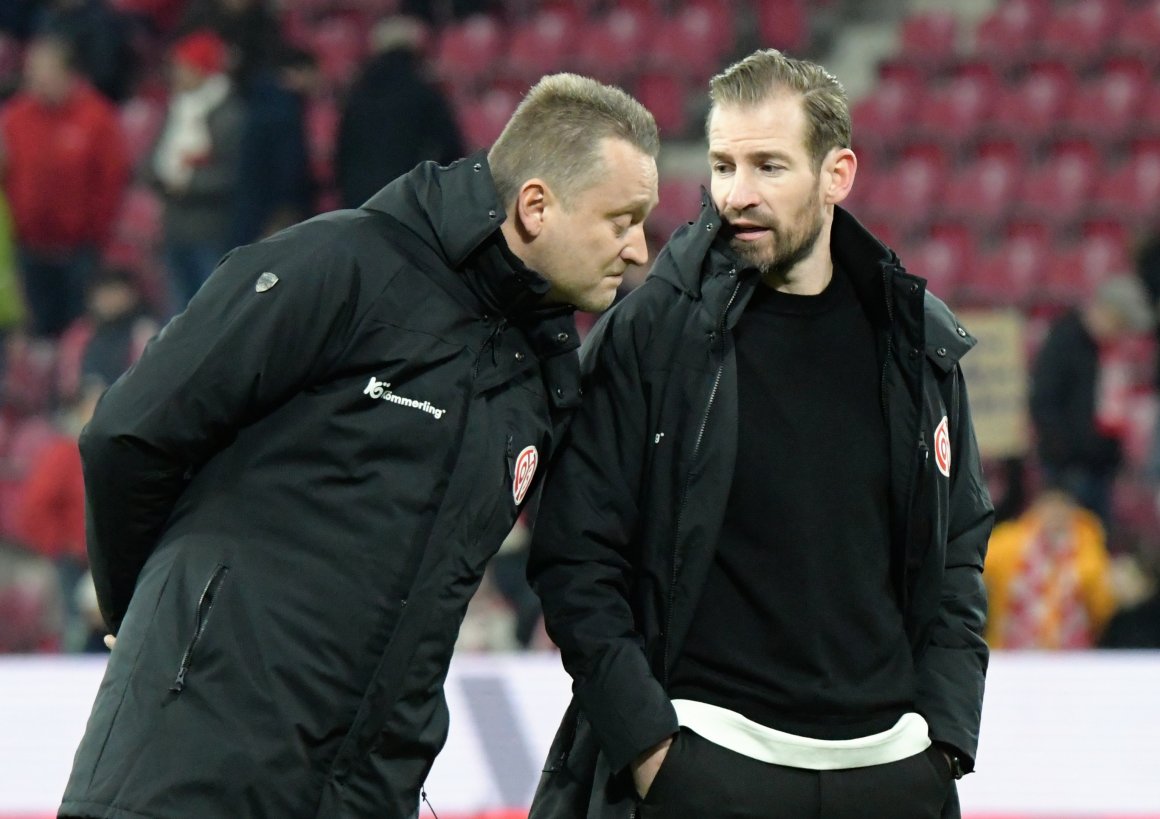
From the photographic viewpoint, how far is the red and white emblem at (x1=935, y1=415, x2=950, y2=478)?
269cm

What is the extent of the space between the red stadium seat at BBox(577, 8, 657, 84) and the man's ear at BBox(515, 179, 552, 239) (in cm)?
756

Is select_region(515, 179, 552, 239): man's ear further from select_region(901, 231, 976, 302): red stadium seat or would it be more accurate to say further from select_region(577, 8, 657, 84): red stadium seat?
select_region(577, 8, 657, 84): red stadium seat

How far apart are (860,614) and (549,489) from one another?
494mm

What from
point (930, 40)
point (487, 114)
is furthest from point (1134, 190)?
point (487, 114)

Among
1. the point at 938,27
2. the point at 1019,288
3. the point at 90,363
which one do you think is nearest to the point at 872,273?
the point at 90,363

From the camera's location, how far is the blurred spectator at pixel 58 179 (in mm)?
8266

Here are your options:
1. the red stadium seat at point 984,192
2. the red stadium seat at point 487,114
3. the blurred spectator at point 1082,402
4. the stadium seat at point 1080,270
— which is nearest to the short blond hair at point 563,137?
the blurred spectator at point 1082,402

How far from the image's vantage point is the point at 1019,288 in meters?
9.09

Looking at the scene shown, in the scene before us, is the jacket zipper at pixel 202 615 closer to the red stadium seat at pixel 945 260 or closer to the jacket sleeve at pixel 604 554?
the jacket sleeve at pixel 604 554

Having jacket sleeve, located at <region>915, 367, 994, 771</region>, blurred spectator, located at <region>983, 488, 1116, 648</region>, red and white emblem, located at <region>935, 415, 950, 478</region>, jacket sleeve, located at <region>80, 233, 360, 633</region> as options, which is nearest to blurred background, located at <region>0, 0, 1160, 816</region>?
blurred spectator, located at <region>983, 488, 1116, 648</region>

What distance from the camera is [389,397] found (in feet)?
7.72

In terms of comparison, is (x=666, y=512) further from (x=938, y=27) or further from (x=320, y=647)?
(x=938, y=27)

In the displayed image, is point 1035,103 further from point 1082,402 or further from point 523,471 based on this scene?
point 523,471

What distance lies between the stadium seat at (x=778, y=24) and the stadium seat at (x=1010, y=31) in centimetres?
105
